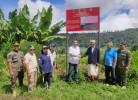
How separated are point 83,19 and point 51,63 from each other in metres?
2.16

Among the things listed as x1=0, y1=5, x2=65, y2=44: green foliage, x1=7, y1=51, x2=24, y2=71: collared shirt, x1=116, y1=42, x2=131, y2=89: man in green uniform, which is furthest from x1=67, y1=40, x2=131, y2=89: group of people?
x1=0, y1=5, x2=65, y2=44: green foliage

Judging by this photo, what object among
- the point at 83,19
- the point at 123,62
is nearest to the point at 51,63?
the point at 83,19

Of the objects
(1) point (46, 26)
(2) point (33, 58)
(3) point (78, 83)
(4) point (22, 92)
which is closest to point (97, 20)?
(3) point (78, 83)

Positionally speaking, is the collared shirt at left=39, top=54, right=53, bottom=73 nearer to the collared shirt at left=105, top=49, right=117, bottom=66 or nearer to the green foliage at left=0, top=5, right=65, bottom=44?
the collared shirt at left=105, top=49, right=117, bottom=66

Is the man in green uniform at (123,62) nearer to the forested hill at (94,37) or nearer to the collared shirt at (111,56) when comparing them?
the collared shirt at (111,56)

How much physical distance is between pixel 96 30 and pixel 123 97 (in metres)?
2.46

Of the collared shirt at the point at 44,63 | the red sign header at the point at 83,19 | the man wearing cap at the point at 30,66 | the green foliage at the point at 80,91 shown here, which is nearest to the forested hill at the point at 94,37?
the red sign header at the point at 83,19

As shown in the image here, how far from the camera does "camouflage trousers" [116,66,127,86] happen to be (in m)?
3.66

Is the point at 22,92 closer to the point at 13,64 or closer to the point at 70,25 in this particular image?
the point at 13,64

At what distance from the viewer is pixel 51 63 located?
3.59 metres

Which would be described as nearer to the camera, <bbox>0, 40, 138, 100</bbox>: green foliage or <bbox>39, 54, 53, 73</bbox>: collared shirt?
<bbox>0, 40, 138, 100</bbox>: green foliage

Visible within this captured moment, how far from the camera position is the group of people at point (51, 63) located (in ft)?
Answer: 10.2

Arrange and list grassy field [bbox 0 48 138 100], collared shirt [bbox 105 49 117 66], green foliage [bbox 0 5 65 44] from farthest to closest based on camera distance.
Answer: green foliage [bbox 0 5 65 44] < collared shirt [bbox 105 49 117 66] < grassy field [bbox 0 48 138 100]

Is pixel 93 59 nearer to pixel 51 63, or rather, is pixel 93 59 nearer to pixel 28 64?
pixel 51 63
